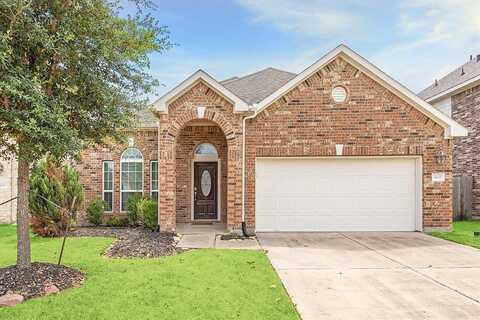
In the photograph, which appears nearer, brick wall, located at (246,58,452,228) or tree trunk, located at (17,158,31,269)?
tree trunk, located at (17,158,31,269)

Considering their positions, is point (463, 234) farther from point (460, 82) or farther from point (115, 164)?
point (115, 164)

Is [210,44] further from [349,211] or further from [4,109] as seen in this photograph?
[4,109]

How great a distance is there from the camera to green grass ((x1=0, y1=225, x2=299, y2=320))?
4.66 m

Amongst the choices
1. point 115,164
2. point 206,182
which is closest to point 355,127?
point 206,182

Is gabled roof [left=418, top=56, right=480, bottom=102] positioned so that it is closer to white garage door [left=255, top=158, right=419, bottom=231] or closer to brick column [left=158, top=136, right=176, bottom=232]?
white garage door [left=255, top=158, right=419, bottom=231]

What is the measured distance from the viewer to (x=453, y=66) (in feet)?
72.1

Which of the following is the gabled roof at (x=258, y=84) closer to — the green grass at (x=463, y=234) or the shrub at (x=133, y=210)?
the shrub at (x=133, y=210)

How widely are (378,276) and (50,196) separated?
8.77 meters

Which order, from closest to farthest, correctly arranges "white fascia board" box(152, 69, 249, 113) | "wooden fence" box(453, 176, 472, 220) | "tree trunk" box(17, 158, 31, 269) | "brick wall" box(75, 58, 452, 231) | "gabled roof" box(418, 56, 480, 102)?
"tree trunk" box(17, 158, 31, 269)
"white fascia board" box(152, 69, 249, 113)
"brick wall" box(75, 58, 452, 231)
"wooden fence" box(453, 176, 472, 220)
"gabled roof" box(418, 56, 480, 102)

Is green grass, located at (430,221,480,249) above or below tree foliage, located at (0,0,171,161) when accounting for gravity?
below

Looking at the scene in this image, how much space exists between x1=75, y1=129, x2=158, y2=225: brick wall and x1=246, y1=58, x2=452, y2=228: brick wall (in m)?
4.53

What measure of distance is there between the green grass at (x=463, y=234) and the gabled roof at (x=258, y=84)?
23.9 ft

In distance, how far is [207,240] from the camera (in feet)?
32.5

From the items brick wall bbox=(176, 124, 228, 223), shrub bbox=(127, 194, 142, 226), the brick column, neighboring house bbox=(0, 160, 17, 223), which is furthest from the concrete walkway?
neighboring house bbox=(0, 160, 17, 223)
